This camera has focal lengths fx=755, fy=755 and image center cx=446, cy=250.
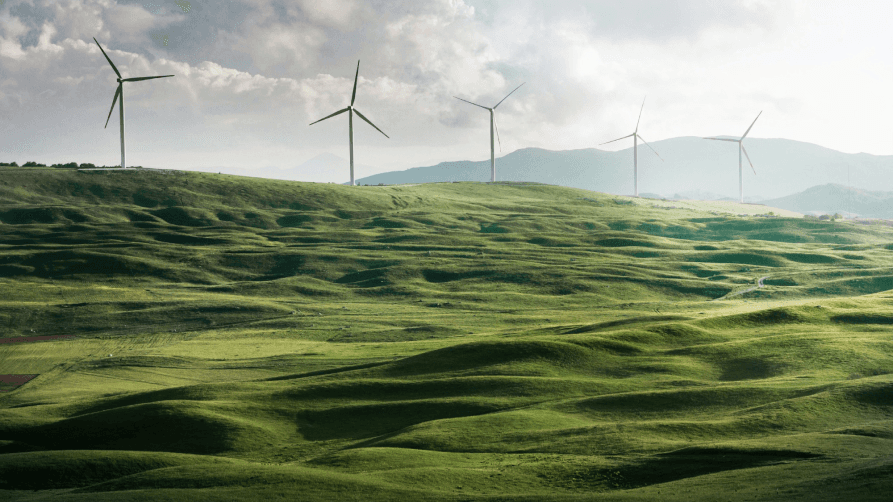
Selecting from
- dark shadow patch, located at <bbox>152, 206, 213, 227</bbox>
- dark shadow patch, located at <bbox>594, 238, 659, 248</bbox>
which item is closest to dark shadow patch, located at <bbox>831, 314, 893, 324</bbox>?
dark shadow patch, located at <bbox>594, 238, 659, 248</bbox>

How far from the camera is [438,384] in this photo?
6019 cm

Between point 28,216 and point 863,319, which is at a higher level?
point 28,216

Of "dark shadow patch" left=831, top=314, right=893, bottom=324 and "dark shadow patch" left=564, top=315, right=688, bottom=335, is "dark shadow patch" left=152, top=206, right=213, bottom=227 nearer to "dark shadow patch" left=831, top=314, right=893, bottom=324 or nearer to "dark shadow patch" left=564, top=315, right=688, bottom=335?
"dark shadow patch" left=564, top=315, right=688, bottom=335

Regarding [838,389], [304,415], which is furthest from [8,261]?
[838,389]

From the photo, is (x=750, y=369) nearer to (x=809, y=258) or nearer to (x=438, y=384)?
(x=438, y=384)

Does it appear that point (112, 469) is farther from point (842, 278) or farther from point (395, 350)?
point (842, 278)

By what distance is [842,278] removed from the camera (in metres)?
146

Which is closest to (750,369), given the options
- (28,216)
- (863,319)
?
(863,319)

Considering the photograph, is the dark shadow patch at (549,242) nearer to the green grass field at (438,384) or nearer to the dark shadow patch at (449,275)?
the green grass field at (438,384)

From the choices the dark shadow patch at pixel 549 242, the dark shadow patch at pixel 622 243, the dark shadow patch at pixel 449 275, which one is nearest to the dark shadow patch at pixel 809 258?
the dark shadow patch at pixel 622 243

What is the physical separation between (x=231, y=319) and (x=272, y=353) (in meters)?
30.3

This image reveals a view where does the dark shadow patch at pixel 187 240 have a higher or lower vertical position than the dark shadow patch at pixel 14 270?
higher

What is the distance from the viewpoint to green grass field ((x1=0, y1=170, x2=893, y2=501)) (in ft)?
119

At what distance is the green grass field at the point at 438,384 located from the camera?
36281 mm
